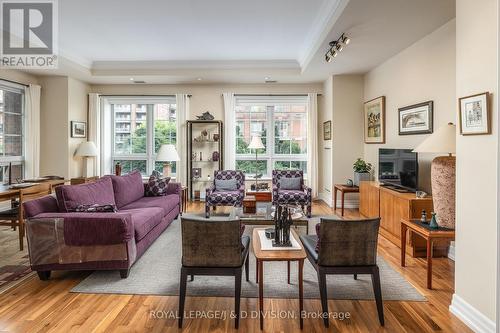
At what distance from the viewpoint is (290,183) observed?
19.6 ft

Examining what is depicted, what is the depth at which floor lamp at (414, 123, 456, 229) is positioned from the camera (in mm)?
3086

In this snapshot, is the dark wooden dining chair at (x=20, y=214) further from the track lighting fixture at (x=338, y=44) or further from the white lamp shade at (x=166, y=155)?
the track lighting fixture at (x=338, y=44)

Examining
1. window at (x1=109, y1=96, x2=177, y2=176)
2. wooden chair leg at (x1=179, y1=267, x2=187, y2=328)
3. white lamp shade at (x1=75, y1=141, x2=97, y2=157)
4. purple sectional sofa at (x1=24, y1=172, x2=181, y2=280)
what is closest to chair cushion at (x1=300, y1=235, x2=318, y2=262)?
wooden chair leg at (x1=179, y1=267, x2=187, y2=328)

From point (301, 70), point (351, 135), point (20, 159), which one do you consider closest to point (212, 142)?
point (301, 70)

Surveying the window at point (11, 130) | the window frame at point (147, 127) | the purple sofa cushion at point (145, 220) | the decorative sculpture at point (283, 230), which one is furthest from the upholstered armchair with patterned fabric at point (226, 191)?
the window at point (11, 130)

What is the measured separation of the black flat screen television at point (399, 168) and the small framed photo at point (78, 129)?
616 cm

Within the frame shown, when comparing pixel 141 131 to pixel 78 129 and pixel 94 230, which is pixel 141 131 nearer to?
pixel 78 129

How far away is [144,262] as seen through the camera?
346cm

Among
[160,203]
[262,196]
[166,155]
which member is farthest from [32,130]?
[262,196]

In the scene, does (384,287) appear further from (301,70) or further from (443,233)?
(301,70)

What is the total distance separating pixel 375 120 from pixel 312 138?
1566 mm

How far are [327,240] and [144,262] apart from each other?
215cm

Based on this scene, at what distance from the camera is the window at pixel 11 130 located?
572cm

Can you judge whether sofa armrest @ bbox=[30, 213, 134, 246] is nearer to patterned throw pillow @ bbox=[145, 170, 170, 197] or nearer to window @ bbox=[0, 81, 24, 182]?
patterned throw pillow @ bbox=[145, 170, 170, 197]
